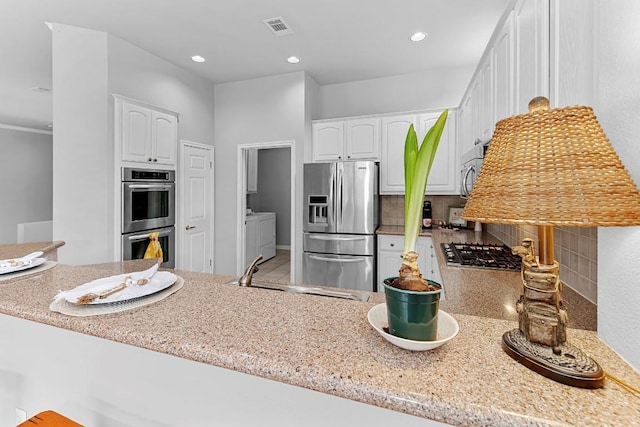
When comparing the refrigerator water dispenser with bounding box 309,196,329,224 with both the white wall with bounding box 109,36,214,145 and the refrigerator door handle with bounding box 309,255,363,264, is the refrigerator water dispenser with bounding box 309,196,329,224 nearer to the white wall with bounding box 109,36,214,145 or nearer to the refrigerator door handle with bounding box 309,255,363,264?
the refrigerator door handle with bounding box 309,255,363,264

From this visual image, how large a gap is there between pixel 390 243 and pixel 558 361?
3065 millimetres

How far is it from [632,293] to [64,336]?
1.52 metres

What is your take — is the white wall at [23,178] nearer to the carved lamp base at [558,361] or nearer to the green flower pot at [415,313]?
the green flower pot at [415,313]

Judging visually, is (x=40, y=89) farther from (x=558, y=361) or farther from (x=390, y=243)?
(x=558, y=361)

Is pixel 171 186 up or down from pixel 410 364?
up

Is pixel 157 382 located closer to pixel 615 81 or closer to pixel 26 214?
pixel 615 81

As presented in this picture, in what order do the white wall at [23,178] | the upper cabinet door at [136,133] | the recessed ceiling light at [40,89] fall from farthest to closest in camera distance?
the white wall at [23,178] < the recessed ceiling light at [40,89] < the upper cabinet door at [136,133]

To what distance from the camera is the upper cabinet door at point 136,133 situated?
3.04 metres

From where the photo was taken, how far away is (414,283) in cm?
60


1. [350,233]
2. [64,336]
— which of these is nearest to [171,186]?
[350,233]

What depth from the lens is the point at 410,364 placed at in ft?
1.86

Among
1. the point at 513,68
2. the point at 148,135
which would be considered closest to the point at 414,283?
the point at 513,68

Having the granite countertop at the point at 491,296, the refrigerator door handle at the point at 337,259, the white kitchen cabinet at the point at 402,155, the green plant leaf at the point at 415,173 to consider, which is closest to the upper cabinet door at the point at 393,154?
the white kitchen cabinet at the point at 402,155

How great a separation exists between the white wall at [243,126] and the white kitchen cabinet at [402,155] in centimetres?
109
